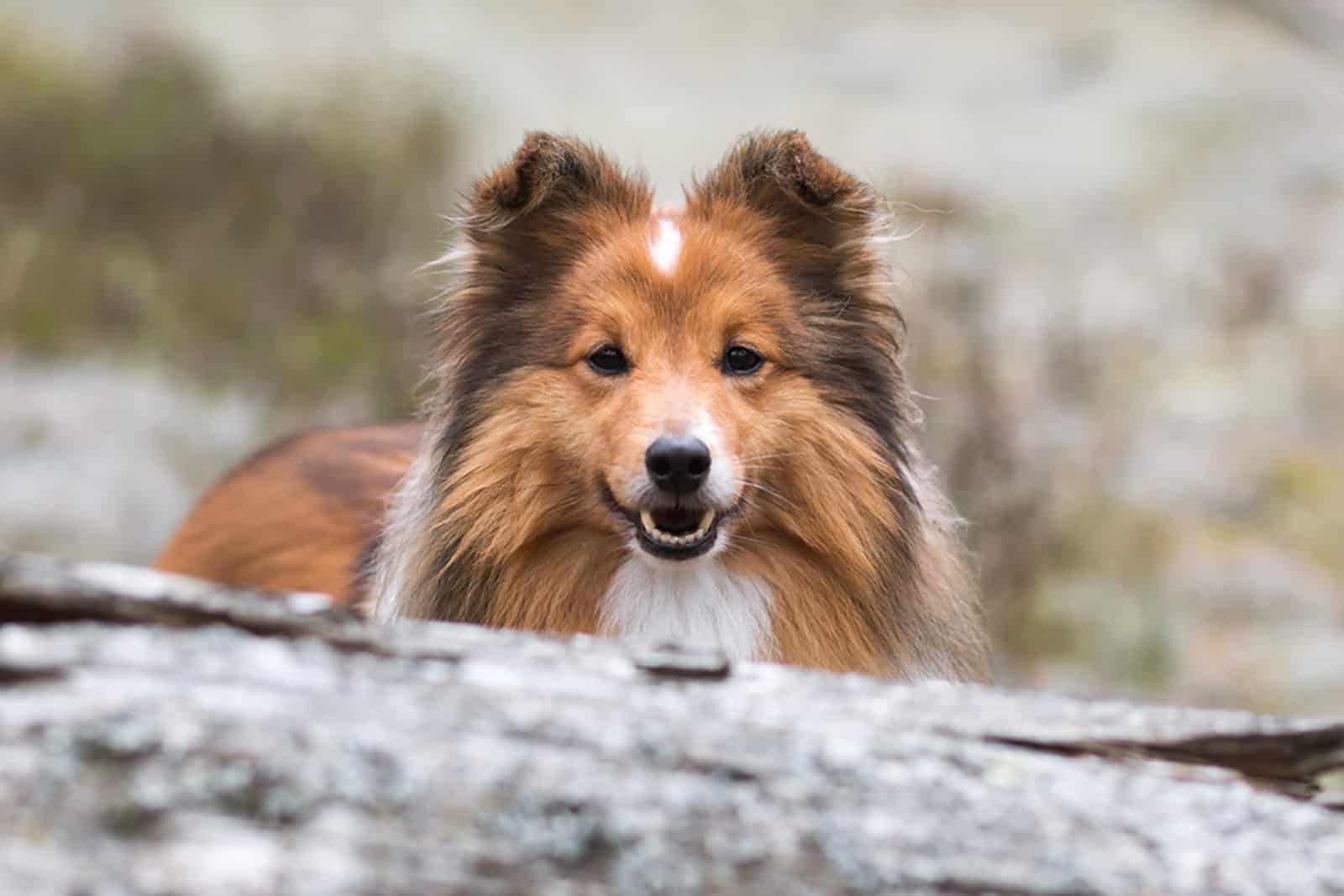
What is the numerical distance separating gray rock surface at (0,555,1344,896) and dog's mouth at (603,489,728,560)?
1774mm

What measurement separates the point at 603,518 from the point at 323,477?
74.1 inches

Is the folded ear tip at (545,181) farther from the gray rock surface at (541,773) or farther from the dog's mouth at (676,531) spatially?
the gray rock surface at (541,773)

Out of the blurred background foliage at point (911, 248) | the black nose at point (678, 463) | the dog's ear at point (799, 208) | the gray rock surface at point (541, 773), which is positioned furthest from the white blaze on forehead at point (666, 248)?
the blurred background foliage at point (911, 248)

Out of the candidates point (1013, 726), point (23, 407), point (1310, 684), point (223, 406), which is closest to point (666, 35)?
point (223, 406)

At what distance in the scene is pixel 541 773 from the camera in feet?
6.31

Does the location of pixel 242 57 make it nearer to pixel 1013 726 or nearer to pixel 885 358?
pixel 885 358

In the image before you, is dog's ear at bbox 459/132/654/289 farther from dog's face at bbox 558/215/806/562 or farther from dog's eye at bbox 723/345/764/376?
dog's eye at bbox 723/345/764/376

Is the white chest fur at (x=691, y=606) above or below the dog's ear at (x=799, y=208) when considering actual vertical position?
below

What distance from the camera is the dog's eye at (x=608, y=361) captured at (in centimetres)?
424

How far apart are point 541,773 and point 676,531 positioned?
217 centimetres

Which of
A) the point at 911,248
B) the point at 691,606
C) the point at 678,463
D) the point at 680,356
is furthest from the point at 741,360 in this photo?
the point at 911,248

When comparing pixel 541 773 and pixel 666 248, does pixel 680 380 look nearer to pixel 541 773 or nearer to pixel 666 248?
pixel 666 248

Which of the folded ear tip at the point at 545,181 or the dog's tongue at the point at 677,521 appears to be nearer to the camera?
the dog's tongue at the point at 677,521

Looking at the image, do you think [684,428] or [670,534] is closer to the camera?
[684,428]
